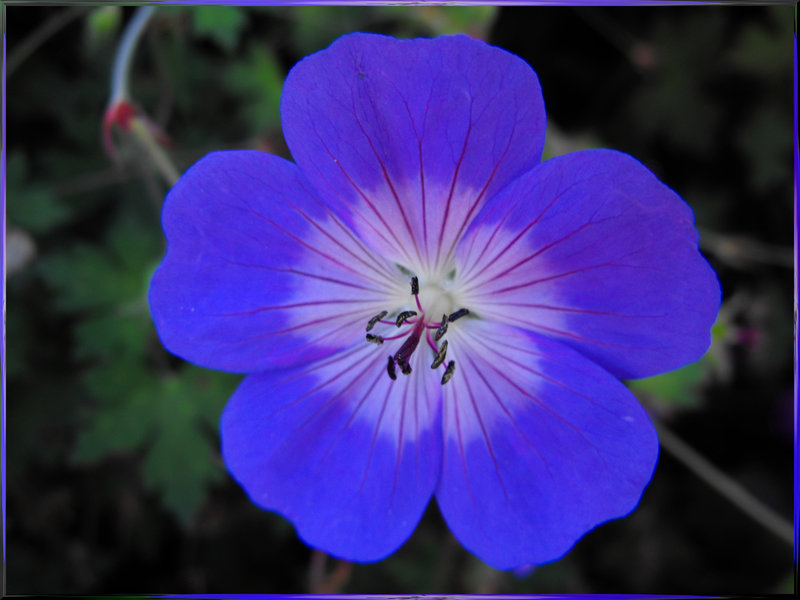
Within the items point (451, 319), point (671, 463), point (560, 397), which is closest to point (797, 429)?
point (560, 397)

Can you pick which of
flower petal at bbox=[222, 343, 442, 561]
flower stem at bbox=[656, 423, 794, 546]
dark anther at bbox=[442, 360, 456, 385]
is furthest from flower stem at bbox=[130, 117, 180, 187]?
flower stem at bbox=[656, 423, 794, 546]

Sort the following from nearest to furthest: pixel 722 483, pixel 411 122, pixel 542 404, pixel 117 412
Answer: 1. pixel 411 122
2. pixel 542 404
3. pixel 117 412
4. pixel 722 483

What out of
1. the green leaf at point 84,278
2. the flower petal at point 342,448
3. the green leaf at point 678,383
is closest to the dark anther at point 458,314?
the flower petal at point 342,448

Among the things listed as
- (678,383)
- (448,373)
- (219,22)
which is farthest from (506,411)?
(219,22)

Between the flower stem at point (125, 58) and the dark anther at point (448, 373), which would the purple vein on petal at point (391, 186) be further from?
the flower stem at point (125, 58)

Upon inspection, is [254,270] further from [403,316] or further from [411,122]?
[411,122]

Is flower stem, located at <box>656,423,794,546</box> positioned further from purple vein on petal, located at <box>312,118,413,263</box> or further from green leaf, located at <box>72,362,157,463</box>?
green leaf, located at <box>72,362,157,463</box>

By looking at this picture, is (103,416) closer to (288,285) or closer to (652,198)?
(288,285)
